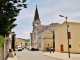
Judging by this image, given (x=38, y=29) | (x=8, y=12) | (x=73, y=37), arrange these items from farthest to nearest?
(x=38, y=29), (x=73, y=37), (x=8, y=12)

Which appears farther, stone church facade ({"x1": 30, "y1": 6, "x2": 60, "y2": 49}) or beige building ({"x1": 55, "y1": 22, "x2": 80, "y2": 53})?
stone church facade ({"x1": 30, "y1": 6, "x2": 60, "y2": 49})

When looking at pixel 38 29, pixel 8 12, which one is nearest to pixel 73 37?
pixel 8 12

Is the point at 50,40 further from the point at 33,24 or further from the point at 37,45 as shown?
the point at 33,24

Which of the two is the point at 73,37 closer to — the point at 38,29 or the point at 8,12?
the point at 8,12

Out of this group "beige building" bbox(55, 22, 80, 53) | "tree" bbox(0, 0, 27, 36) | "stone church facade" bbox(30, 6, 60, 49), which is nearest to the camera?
"tree" bbox(0, 0, 27, 36)

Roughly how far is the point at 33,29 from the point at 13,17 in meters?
77.4

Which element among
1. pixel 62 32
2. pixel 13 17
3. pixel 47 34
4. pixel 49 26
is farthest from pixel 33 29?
pixel 13 17

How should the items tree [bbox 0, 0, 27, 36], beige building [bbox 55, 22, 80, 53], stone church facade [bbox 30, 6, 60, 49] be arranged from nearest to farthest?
tree [bbox 0, 0, 27, 36]
beige building [bbox 55, 22, 80, 53]
stone church facade [bbox 30, 6, 60, 49]

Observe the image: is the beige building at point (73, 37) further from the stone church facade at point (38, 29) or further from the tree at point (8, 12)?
the tree at point (8, 12)

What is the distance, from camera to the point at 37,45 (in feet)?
289

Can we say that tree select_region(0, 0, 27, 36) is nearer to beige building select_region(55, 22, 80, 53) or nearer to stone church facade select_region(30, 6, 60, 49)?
beige building select_region(55, 22, 80, 53)

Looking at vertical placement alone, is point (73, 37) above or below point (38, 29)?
below

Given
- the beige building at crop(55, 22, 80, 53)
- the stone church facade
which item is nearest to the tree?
the beige building at crop(55, 22, 80, 53)

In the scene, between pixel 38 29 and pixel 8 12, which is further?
pixel 38 29
